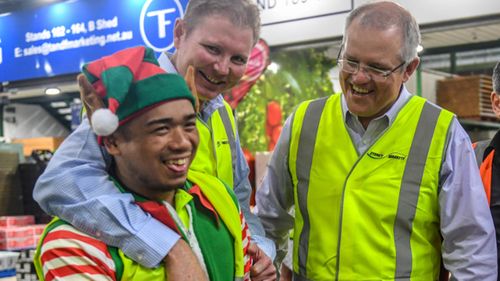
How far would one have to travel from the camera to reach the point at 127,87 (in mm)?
1272

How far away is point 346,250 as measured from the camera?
1922mm

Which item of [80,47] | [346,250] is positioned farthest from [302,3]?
[346,250]

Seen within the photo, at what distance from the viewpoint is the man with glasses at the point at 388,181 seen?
1.84 meters

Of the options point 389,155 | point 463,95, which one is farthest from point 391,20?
point 463,95

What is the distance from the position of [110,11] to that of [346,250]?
3621mm

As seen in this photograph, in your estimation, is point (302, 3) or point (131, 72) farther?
point (302, 3)

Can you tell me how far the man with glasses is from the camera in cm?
184

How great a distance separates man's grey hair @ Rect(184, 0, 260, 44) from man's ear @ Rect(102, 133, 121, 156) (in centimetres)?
61

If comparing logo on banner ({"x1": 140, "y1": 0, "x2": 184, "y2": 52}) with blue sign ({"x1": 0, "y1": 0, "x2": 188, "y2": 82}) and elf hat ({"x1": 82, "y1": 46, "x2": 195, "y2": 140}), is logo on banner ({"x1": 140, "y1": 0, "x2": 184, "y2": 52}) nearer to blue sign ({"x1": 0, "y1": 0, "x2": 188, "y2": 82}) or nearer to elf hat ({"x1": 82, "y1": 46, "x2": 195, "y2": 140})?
blue sign ({"x1": 0, "y1": 0, "x2": 188, "y2": 82})

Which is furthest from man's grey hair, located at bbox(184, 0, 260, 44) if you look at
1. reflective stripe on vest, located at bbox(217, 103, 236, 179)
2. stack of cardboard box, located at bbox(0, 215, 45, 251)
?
stack of cardboard box, located at bbox(0, 215, 45, 251)

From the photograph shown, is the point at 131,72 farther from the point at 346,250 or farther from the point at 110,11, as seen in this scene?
the point at 110,11

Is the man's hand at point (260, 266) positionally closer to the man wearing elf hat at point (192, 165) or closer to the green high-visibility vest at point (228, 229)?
the man wearing elf hat at point (192, 165)

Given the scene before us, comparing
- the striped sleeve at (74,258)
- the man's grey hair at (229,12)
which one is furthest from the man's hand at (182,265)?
the man's grey hair at (229,12)

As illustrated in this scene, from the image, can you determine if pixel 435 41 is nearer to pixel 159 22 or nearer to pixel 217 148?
pixel 159 22
